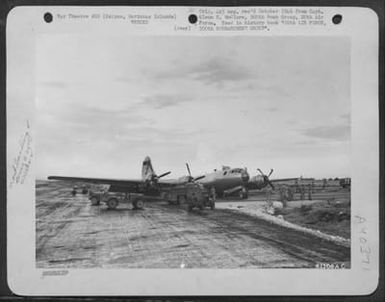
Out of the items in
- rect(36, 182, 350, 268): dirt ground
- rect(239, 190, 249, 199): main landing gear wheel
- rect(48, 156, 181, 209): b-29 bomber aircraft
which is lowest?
rect(36, 182, 350, 268): dirt ground

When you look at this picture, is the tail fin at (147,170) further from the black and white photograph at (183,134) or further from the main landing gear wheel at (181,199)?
the main landing gear wheel at (181,199)

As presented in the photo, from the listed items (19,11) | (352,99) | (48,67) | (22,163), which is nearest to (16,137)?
(22,163)

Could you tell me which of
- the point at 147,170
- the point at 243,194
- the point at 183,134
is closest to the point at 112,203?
the point at 147,170

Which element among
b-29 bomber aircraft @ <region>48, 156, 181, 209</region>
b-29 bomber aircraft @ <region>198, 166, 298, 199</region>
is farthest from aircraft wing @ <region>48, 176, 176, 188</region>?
b-29 bomber aircraft @ <region>198, 166, 298, 199</region>

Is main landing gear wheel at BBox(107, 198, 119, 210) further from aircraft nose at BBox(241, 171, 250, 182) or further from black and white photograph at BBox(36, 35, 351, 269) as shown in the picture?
aircraft nose at BBox(241, 171, 250, 182)

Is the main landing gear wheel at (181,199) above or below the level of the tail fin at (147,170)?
below

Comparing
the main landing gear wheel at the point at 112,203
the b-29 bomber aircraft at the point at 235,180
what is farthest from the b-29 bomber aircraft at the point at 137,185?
the b-29 bomber aircraft at the point at 235,180

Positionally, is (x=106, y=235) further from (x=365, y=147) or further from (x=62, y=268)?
(x=365, y=147)
